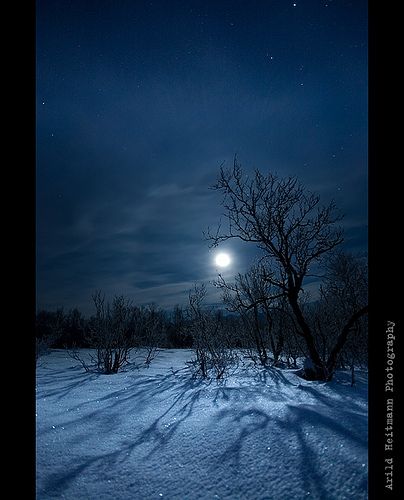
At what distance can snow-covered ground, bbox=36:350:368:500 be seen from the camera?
188 cm

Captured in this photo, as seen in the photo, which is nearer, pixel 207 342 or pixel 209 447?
pixel 209 447

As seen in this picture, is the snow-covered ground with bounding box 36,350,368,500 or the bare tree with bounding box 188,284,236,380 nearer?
the snow-covered ground with bounding box 36,350,368,500

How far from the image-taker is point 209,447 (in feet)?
7.79

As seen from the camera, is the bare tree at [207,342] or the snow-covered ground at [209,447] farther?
the bare tree at [207,342]

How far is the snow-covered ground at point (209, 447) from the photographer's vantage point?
1879 millimetres

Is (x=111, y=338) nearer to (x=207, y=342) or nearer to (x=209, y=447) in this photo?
(x=207, y=342)

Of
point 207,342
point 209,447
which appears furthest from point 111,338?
point 209,447

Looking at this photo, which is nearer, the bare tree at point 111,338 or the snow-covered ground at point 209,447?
the snow-covered ground at point 209,447
